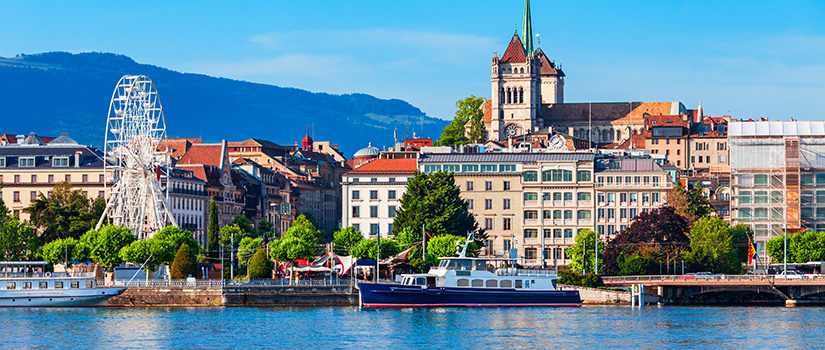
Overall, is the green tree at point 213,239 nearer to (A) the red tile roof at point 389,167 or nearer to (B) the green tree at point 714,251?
(A) the red tile roof at point 389,167

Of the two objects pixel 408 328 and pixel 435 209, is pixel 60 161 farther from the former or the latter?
pixel 408 328

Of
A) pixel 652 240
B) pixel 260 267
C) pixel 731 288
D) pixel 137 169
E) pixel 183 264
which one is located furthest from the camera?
pixel 137 169

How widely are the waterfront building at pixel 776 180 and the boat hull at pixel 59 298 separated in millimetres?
57822

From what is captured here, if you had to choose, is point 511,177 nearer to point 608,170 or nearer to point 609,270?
point 608,170

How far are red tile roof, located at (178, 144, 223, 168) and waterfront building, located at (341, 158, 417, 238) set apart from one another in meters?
25.1

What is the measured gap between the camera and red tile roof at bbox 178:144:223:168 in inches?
6063

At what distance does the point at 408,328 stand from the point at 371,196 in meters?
62.3

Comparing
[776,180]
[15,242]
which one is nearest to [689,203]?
[776,180]

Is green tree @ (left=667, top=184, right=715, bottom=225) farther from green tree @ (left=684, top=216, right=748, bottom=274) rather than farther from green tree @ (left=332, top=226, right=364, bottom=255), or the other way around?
green tree @ (left=332, top=226, right=364, bottom=255)

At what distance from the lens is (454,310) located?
3361 inches

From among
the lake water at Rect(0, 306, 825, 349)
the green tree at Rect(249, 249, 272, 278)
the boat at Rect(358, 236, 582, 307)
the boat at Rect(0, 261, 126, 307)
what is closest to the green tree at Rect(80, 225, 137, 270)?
the boat at Rect(0, 261, 126, 307)

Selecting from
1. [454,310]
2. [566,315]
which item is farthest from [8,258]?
[566,315]

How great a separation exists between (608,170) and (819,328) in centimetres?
5880

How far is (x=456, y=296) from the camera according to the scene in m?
86.2
